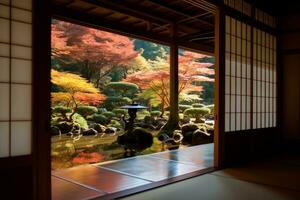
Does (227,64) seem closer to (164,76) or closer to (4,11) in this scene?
(4,11)

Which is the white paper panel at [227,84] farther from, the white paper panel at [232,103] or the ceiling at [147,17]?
the ceiling at [147,17]

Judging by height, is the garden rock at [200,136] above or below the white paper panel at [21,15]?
below

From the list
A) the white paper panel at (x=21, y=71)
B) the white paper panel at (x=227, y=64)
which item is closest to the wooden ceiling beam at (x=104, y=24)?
the white paper panel at (x=227, y=64)

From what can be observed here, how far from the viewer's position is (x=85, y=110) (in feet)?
36.0

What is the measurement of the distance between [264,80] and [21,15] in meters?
4.67

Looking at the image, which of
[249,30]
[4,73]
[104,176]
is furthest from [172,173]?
[249,30]

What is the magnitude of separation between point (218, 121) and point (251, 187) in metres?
1.30

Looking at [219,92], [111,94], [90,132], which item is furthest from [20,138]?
[111,94]

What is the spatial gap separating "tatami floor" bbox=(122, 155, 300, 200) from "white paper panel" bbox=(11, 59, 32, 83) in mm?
1511

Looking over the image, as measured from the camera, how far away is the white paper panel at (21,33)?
7.89 ft

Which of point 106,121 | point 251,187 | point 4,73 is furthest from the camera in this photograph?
point 106,121

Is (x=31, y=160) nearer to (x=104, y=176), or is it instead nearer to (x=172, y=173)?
(x=104, y=176)

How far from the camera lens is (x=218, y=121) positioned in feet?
14.7

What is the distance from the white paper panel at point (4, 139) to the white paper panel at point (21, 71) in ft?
1.22
